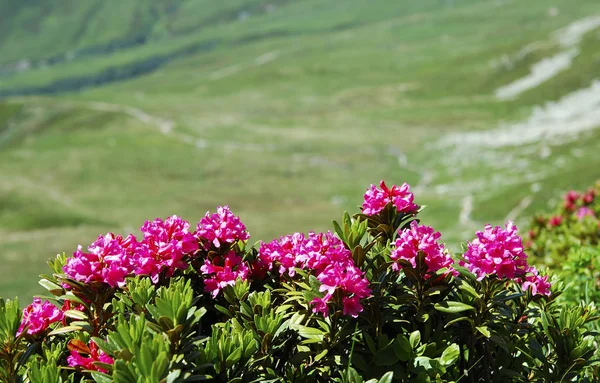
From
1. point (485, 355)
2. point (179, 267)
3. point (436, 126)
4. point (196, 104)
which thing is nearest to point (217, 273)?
point (179, 267)

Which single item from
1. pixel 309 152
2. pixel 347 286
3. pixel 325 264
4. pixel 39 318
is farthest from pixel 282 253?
pixel 309 152

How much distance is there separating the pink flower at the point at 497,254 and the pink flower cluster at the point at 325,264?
33.7 inches

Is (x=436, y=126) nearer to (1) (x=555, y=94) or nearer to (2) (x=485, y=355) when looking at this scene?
(1) (x=555, y=94)

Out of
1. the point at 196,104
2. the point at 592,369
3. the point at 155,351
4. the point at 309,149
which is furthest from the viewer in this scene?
the point at 196,104

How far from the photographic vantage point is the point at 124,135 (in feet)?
347

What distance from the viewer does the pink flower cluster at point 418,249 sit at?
16.0 ft

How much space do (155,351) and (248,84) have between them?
180466mm

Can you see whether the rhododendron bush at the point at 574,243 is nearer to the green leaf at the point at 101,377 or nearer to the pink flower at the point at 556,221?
the pink flower at the point at 556,221

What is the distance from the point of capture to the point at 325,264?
16.4 feet

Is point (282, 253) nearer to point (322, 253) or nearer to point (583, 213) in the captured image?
point (322, 253)

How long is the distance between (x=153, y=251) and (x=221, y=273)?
22.3 inches

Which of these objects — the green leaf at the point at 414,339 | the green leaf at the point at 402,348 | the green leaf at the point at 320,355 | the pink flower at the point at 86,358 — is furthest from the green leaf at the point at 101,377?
the green leaf at the point at 414,339

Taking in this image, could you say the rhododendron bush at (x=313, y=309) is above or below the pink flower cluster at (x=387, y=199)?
below

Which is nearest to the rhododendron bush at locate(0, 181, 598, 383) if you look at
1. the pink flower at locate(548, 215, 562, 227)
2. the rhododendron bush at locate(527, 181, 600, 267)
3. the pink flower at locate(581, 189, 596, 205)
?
the rhododendron bush at locate(527, 181, 600, 267)
